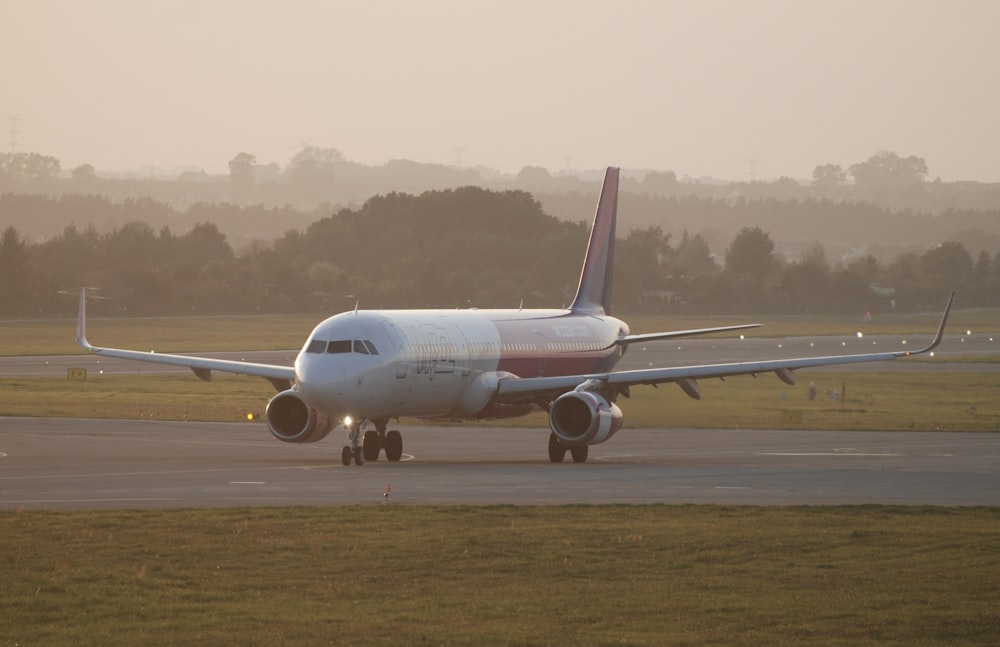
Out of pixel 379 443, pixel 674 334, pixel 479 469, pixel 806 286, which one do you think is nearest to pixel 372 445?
pixel 379 443

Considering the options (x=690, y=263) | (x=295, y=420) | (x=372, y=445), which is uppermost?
(x=690, y=263)

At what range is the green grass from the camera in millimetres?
20156

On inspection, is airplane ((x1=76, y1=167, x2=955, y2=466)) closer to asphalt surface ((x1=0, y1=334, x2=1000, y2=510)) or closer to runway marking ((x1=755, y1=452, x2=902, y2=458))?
asphalt surface ((x1=0, y1=334, x2=1000, y2=510))

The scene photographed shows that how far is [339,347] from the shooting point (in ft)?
138

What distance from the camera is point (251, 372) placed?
46.7m

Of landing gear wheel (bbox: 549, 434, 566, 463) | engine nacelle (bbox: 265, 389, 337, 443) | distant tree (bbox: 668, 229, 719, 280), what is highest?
distant tree (bbox: 668, 229, 719, 280)

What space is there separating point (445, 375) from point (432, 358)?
3.08ft

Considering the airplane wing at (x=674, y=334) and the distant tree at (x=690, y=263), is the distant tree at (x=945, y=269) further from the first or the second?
the airplane wing at (x=674, y=334)

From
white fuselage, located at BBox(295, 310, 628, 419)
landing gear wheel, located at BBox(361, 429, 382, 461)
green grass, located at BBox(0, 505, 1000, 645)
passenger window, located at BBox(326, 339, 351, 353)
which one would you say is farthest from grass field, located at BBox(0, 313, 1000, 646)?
landing gear wheel, located at BBox(361, 429, 382, 461)

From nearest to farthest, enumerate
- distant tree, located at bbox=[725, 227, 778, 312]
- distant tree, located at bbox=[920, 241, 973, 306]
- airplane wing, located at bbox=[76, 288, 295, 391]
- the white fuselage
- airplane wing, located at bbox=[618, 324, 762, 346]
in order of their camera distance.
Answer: the white fuselage < airplane wing, located at bbox=[76, 288, 295, 391] < airplane wing, located at bbox=[618, 324, 762, 346] < distant tree, located at bbox=[725, 227, 778, 312] < distant tree, located at bbox=[920, 241, 973, 306]

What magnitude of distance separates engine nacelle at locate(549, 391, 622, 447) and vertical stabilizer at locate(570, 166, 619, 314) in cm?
1190

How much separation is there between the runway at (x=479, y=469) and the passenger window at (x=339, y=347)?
290 cm

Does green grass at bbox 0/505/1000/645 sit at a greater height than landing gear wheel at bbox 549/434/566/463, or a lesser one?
greater

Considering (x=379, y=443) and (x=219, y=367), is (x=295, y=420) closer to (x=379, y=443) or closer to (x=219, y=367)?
(x=379, y=443)
